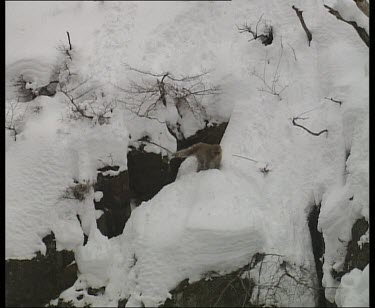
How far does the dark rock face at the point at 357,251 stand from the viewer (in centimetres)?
607

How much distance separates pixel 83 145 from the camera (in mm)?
7438

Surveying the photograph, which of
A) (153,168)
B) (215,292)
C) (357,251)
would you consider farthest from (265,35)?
(215,292)

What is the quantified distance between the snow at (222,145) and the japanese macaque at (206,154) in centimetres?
21

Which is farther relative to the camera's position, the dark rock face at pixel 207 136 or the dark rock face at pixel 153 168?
the dark rock face at pixel 207 136

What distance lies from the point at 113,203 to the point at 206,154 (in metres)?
1.62

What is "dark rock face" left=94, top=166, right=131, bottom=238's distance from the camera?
7.48 m

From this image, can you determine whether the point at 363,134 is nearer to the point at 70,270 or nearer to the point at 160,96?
the point at 160,96

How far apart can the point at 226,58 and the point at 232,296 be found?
3.83 m

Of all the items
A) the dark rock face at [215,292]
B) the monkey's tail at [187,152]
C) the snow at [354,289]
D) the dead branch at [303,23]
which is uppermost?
the dead branch at [303,23]

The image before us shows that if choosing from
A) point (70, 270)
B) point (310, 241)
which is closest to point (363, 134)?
point (310, 241)

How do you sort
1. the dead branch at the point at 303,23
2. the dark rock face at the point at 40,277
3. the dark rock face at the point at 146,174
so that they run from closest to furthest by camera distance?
the dark rock face at the point at 40,277, the dark rock face at the point at 146,174, the dead branch at the point at 303,23

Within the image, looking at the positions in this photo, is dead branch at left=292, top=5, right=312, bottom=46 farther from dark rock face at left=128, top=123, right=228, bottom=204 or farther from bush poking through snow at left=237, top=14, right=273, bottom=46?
dark rock face at left=128, top=123, right=228, bottom=204

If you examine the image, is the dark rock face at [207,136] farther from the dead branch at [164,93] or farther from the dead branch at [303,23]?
the dead branch at [303,23]

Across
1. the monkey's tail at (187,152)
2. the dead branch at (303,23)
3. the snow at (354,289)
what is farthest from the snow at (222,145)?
the monkey's tail at (187,152)
